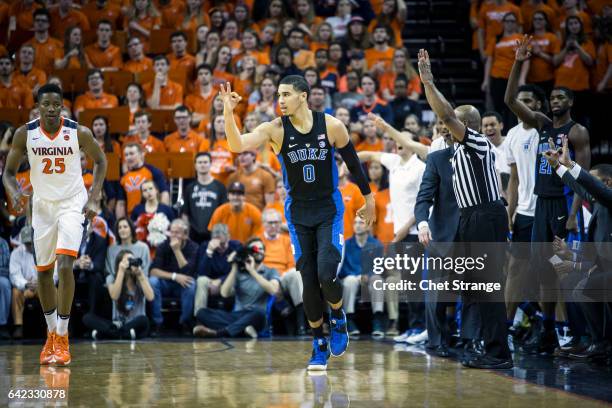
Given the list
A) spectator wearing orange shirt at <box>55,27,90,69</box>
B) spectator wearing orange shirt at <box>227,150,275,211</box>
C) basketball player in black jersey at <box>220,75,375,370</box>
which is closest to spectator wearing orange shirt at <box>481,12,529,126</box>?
spectator wearing orange shirt at <box>227,150,275,211</box>

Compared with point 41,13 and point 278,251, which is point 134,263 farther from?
point 41,13

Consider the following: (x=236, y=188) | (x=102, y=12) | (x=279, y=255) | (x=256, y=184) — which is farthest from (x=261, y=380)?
(x=102, y=12)

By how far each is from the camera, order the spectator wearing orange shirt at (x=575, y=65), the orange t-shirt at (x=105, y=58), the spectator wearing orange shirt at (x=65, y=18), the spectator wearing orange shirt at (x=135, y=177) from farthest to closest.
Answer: the spectator wearing orange shirt at (x=65, y=18) → the orange t-shirt at (x=105, y=58) → the spectator wearing orange shirt at (x=575, y=65) → the spectator wearing orange shirt at (x=135, y=177)

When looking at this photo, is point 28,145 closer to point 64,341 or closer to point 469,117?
point 64,341

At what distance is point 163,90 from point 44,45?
83.4 inches

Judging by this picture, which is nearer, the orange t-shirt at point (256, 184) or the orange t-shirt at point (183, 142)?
the orange t-shirt at point (256, 184)

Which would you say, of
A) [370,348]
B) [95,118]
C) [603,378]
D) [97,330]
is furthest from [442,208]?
[95,118]

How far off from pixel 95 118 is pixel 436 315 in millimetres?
5519

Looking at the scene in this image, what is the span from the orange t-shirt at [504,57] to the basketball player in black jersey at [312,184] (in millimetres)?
6553

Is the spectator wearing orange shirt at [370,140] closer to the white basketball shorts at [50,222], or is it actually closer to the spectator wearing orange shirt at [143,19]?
the spectator wearing orange shirt at [143,19]

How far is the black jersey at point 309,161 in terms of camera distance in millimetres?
6270

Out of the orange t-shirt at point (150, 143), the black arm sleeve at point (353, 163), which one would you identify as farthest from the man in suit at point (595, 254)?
the orange t-shirt at point (150, 143)

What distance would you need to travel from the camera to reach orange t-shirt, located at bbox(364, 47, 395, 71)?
42.3ft

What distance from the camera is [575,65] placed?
12.1m
